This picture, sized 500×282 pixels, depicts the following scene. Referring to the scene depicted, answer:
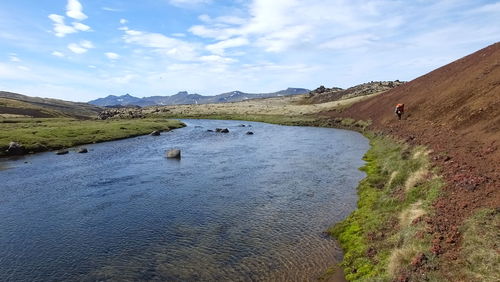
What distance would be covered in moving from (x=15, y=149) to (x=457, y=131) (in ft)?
242

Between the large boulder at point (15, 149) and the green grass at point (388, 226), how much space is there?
6381 cm

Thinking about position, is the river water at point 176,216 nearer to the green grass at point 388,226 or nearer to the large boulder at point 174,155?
the green grass at point 388,226

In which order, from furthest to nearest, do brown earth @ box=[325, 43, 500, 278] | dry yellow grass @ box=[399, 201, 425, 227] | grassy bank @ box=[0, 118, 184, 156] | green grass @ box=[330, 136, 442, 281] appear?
grassy bank @ box=[0, 118, 184, 156] → dry yellow grass @ box=[399, 201, 425, 227] → brown earth @ box=[325, 43, 500, 278] → green grass @ box=[330, 136, 442, 281]

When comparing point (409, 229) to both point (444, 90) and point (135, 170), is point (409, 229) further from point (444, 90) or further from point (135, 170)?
point (444, 90)

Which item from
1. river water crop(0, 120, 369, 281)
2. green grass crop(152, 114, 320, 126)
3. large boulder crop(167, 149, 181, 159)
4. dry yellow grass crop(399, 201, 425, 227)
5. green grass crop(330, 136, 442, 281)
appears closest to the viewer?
green grass crop(330, 136, 442, 281)

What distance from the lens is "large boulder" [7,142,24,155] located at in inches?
2725

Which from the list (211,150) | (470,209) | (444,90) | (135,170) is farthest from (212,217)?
(444,90)

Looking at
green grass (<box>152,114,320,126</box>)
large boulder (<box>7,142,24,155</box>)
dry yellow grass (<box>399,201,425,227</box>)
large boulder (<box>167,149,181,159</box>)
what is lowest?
green grass (<box>152,114,320,126</box>)

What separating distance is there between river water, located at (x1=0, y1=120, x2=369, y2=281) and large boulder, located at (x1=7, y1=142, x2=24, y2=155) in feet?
26.5

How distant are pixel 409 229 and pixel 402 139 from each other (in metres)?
34.3

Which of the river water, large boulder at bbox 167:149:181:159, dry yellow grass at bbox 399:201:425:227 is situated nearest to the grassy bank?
the river water

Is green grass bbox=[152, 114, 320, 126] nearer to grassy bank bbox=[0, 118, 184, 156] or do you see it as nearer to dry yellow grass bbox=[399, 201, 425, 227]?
grassy bank bbox=[0, 118, 184, 156]

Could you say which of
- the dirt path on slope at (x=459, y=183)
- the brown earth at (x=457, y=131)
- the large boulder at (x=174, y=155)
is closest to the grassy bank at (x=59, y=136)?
the large boulder at (x=174, y=155)

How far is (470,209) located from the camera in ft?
68.4
